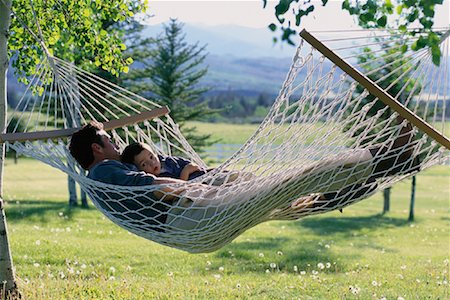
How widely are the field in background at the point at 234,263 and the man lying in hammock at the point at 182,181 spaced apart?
2.54ft

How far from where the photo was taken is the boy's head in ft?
10.3

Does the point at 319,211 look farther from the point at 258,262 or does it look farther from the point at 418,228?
the point at 418,228

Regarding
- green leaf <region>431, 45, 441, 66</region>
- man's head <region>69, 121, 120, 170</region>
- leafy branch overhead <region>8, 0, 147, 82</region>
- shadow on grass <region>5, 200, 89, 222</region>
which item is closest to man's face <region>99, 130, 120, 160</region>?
man's head <region>69, 121, 120, 170</region>

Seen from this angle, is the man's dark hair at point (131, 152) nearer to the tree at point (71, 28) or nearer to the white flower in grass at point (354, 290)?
the tree at point (71, 28)

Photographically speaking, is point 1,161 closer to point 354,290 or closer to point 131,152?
point 131,152

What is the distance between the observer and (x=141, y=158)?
124 inches

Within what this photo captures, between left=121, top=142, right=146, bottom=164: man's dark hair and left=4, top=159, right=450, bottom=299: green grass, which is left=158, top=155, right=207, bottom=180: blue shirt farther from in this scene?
left=4, top=159, right=450, bottom=299: green grass

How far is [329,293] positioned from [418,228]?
708 cm

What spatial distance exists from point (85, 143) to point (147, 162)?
288mm

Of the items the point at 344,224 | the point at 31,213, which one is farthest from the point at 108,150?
the point at 344,224

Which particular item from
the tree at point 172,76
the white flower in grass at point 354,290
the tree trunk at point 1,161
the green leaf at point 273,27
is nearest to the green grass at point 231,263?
the white flower in grass at point 354,290

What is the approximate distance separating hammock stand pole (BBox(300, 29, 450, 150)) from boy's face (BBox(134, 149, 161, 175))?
97cm

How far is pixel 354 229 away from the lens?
9.91 m

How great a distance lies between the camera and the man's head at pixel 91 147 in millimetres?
3143
